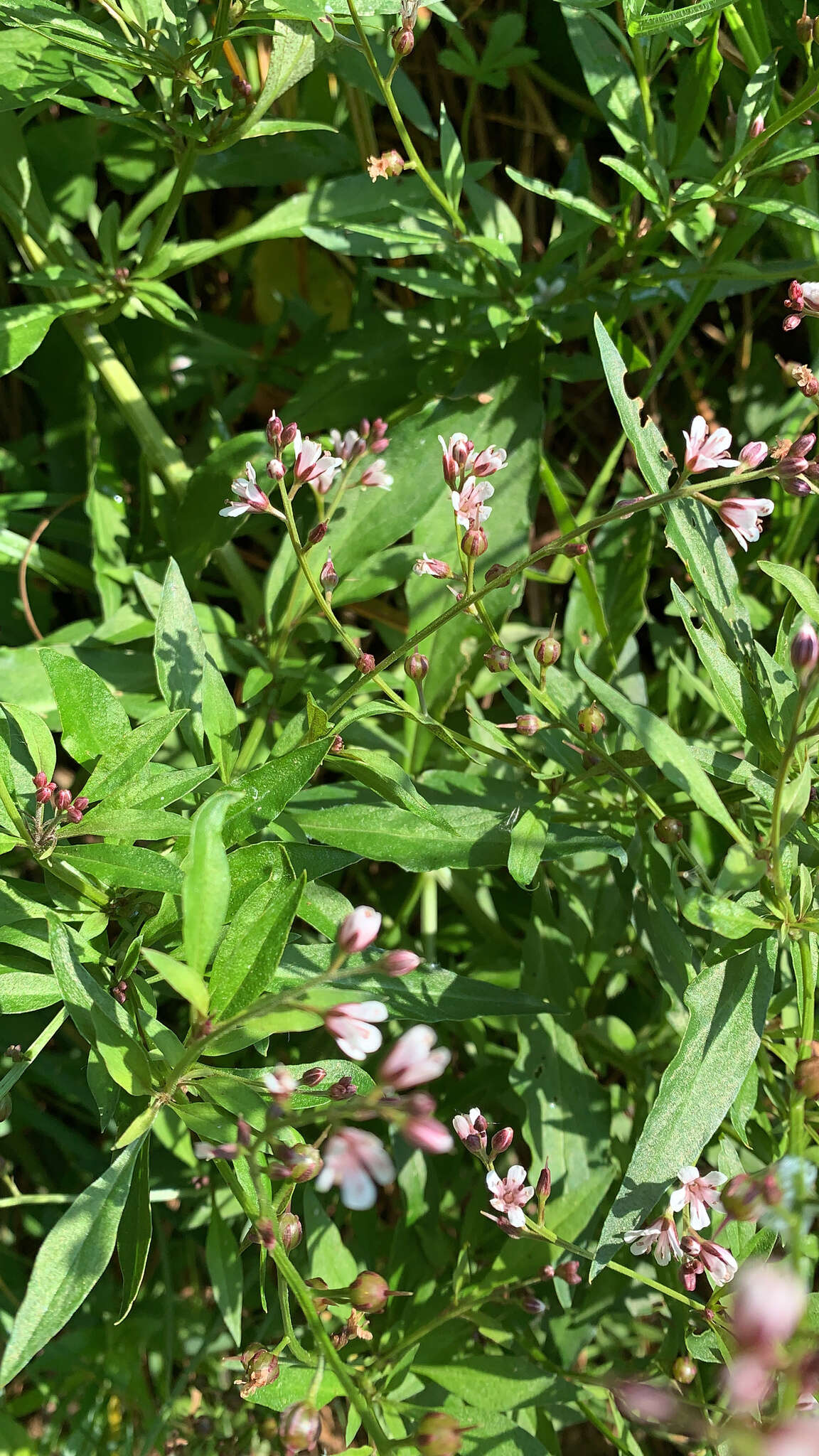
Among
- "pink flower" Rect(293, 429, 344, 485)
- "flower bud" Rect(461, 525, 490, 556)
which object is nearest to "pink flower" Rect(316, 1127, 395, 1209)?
"flower bud" Rect(461, 525, 490, 556)

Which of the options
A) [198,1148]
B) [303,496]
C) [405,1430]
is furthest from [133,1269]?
[303,496]

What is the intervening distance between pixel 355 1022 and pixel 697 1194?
554 millimetres

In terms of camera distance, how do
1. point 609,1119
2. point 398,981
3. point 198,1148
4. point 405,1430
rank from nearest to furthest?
point 198,1148
point 398,981
point 405,1430
point 609,1119

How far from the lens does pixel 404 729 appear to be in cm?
180

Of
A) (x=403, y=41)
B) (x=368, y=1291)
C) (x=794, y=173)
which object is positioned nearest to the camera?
(x=368, y=1291)

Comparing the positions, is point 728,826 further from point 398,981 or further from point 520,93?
point 520,93

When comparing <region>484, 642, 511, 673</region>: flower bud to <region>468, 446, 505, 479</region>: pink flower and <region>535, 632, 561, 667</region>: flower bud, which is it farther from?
<region>468, 446, 505, 479</region>: pink flower

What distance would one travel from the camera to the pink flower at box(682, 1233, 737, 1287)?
47.7 inches

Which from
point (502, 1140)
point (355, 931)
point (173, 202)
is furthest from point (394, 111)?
point (502, 1140)

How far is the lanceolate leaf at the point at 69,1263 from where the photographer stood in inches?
41.0

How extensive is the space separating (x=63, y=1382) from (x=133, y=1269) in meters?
0.89

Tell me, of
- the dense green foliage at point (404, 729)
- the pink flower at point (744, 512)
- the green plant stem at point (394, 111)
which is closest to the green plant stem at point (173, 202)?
the dense green foliage at point (404, 729)

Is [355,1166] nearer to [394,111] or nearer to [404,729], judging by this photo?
[404,729]

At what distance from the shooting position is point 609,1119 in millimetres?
1658
